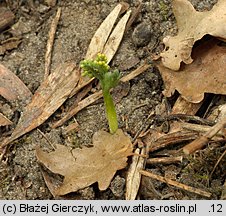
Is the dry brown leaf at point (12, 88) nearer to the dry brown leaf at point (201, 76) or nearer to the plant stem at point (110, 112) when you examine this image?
the plant stem at point (110, 112)

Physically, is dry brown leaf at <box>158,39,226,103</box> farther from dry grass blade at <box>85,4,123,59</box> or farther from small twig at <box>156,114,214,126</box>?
dry grass blade at <box>85,4,123,59</box>

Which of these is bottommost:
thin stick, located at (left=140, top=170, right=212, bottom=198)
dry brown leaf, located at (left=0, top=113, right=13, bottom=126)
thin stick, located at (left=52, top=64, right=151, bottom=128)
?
thin stick, located at (left=140, top=170, right=212, bottom=198)

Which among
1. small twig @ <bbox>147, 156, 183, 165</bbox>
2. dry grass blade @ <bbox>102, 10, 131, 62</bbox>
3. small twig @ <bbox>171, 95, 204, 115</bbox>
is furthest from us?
dry grass blade @ <bbox>102, 10, 131, 62</bbox>

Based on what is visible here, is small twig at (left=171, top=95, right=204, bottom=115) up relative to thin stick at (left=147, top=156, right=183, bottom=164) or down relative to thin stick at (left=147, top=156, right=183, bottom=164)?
up

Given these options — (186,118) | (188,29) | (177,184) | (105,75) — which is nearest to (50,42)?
(105,75)

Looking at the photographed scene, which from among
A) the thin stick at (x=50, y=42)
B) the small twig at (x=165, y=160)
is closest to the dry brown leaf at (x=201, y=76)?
the small twig at (x=165, y=160)

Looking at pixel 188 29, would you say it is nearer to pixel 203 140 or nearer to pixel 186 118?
pixel 186 118

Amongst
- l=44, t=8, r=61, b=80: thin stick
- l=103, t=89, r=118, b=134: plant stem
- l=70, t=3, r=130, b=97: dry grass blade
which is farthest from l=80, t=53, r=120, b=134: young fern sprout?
l=44, t=8, r=61, b=80: thin stick
